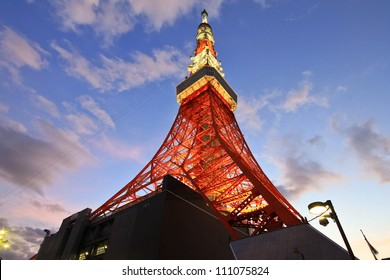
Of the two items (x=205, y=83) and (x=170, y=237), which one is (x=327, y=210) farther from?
(x=205, y=83)

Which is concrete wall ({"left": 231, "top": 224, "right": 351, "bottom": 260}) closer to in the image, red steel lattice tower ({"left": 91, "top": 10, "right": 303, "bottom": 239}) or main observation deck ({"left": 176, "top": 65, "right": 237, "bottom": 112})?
red steel lattice tower ({"left": 91, "top": 10, "right": 303, "bottom": 239})

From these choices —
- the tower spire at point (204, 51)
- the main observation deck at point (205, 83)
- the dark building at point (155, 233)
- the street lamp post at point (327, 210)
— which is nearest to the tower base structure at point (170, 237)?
the dark building at point (155, 233)

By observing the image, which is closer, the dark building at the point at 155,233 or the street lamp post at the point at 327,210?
the street lamp post at the point at 327,210

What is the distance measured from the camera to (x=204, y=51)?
3191 cm

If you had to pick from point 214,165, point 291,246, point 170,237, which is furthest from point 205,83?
point 291,246

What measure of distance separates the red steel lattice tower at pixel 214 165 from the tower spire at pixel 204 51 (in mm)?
177

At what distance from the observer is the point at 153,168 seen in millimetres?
20719

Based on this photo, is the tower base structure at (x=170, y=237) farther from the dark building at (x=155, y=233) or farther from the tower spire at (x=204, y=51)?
the tower spire at (x=204, y=51)

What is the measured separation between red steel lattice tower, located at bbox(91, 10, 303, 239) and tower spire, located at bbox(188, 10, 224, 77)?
177mm

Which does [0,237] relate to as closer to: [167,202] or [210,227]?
[167,202]

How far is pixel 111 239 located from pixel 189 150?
9126 mm

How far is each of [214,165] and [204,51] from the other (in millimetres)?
18642

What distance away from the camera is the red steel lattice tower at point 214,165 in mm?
12875
